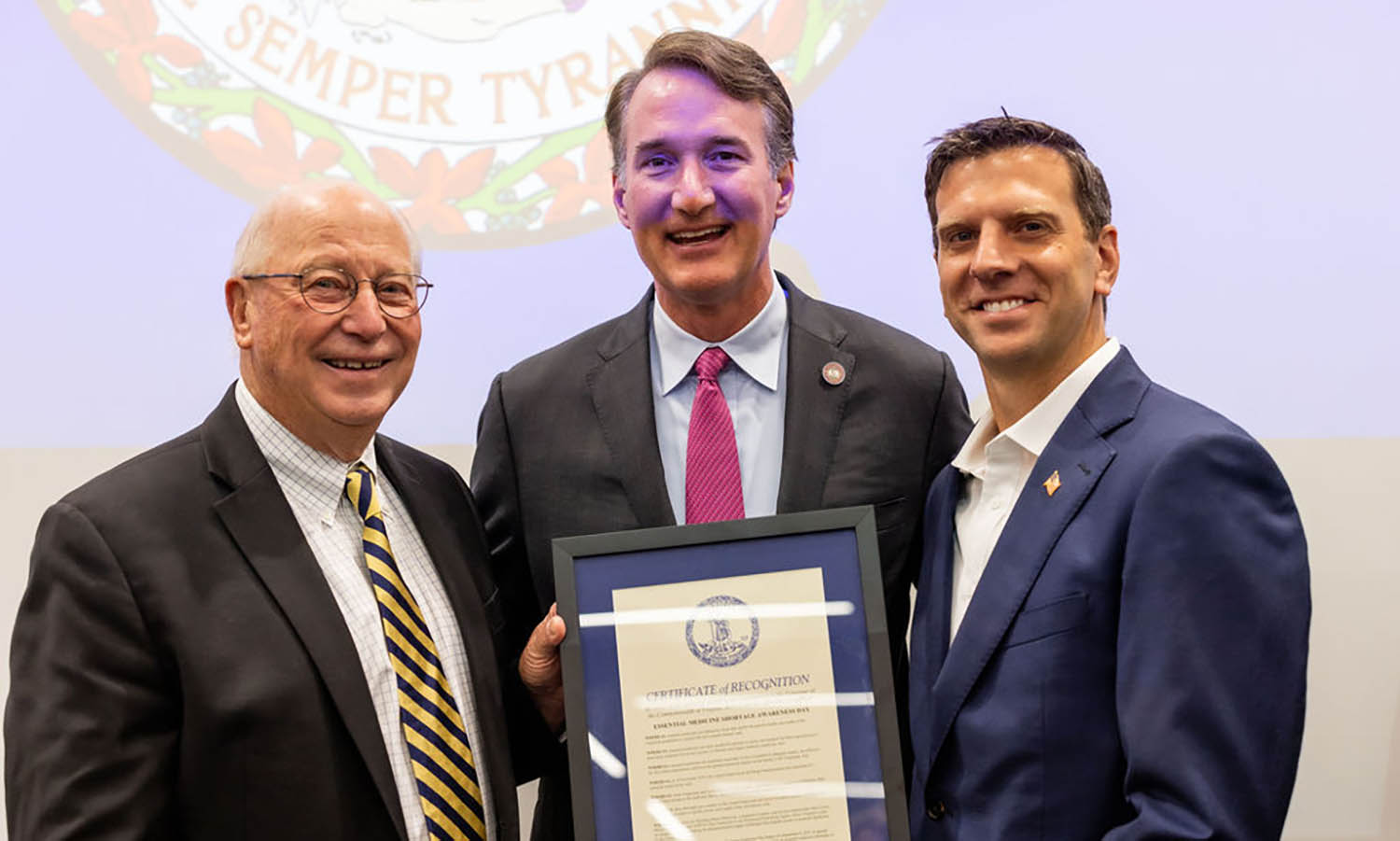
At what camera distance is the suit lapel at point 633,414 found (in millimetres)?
2398

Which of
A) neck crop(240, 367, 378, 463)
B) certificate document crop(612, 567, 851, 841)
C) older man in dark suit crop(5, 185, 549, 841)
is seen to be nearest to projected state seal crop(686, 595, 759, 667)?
certificate document crop(612, 567, 851, 841)

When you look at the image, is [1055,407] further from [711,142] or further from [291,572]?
[291,572]

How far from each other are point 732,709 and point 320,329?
2.92 ft

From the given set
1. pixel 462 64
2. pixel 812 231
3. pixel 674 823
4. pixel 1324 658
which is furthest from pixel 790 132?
pixel 1324 658

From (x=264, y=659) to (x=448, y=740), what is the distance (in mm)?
336

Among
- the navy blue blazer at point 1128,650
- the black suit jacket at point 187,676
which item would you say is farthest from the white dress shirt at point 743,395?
the black suit jacket at point 187,676

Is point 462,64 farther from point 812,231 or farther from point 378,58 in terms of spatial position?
point 812,231

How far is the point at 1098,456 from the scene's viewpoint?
6.24 ft

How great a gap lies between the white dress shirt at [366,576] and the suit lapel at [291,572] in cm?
3

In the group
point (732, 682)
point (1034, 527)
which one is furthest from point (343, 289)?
point (1034, 527)

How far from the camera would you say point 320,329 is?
6.63 ft

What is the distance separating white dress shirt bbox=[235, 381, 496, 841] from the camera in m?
1.97

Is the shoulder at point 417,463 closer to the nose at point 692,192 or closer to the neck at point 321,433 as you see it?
the neck at point 321,433

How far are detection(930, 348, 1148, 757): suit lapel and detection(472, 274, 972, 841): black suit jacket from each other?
0.46 metres
